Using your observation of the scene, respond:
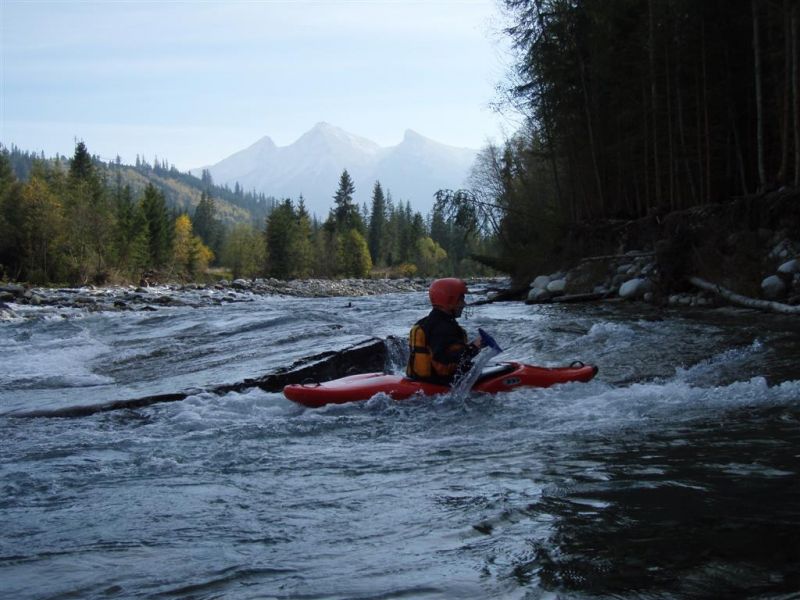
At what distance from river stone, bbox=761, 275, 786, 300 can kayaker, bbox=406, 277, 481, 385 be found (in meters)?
7.75

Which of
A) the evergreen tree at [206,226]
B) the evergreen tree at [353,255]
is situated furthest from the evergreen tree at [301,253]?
the evergreen tree at [206,226]

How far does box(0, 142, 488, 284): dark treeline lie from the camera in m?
40.6

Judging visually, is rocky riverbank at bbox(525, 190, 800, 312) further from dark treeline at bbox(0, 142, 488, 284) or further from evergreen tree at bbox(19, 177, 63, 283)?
evergreen tree at bbox(19, 177, 63, 283)

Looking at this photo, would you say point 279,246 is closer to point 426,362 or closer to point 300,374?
point 300,374

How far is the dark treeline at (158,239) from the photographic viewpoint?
40.6 metres

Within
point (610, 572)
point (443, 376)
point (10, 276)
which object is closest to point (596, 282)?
point (443, 376)

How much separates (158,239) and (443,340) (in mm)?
57652

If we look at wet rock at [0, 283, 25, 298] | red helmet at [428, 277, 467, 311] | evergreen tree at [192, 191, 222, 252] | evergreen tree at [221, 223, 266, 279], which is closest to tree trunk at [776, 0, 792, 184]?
red helmet at [428, 277, 467, 311]

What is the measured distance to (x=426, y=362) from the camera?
7.20 meters

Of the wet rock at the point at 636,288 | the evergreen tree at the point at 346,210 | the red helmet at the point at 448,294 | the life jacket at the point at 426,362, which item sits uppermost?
the evergreen tree at the point at 346,210

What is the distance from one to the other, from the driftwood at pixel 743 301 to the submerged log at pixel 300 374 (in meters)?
6.34

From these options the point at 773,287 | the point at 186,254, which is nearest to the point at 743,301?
the point at 773,287

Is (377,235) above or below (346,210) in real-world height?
below

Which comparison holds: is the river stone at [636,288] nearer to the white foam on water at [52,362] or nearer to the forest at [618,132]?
the forest at [618,132]
